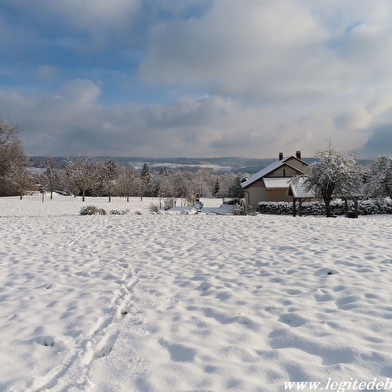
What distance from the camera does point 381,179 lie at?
21.8 meters

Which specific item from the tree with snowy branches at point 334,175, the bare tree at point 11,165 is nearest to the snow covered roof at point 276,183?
the tree with snowy branches at point 334,175

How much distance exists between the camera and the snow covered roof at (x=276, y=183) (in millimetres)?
30578

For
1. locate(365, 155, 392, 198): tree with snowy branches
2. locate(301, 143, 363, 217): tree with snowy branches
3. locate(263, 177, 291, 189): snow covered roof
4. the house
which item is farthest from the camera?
the house

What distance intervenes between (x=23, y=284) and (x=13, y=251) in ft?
10.5

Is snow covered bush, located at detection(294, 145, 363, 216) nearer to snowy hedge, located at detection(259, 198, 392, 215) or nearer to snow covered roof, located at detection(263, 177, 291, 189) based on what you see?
snowy hedge, located at detection(259, 198, 392, 215)

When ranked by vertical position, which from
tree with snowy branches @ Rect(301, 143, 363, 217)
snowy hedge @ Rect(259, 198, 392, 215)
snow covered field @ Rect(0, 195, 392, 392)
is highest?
tree with snowy branches @ Rect(301, 143, 363, 217)

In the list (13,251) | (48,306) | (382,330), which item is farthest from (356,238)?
(13,251)

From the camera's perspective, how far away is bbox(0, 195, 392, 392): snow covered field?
2408 millimetres

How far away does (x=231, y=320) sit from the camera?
3365 millimetres

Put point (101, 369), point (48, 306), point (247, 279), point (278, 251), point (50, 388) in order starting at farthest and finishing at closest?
1. point (278, 251)
2. point (247, 279)
3. point (48, 306)
4. point (101, 369)
5. point (50, 388)

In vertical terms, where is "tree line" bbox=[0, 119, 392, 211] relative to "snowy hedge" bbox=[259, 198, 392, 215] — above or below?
above

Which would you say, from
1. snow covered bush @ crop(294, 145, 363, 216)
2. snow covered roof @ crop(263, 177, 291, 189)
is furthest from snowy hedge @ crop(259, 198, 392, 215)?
snow covered roof @ crop(263, 177, 291, 189)

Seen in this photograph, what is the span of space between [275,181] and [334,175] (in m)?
13.2

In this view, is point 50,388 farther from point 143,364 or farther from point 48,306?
point 48,306
